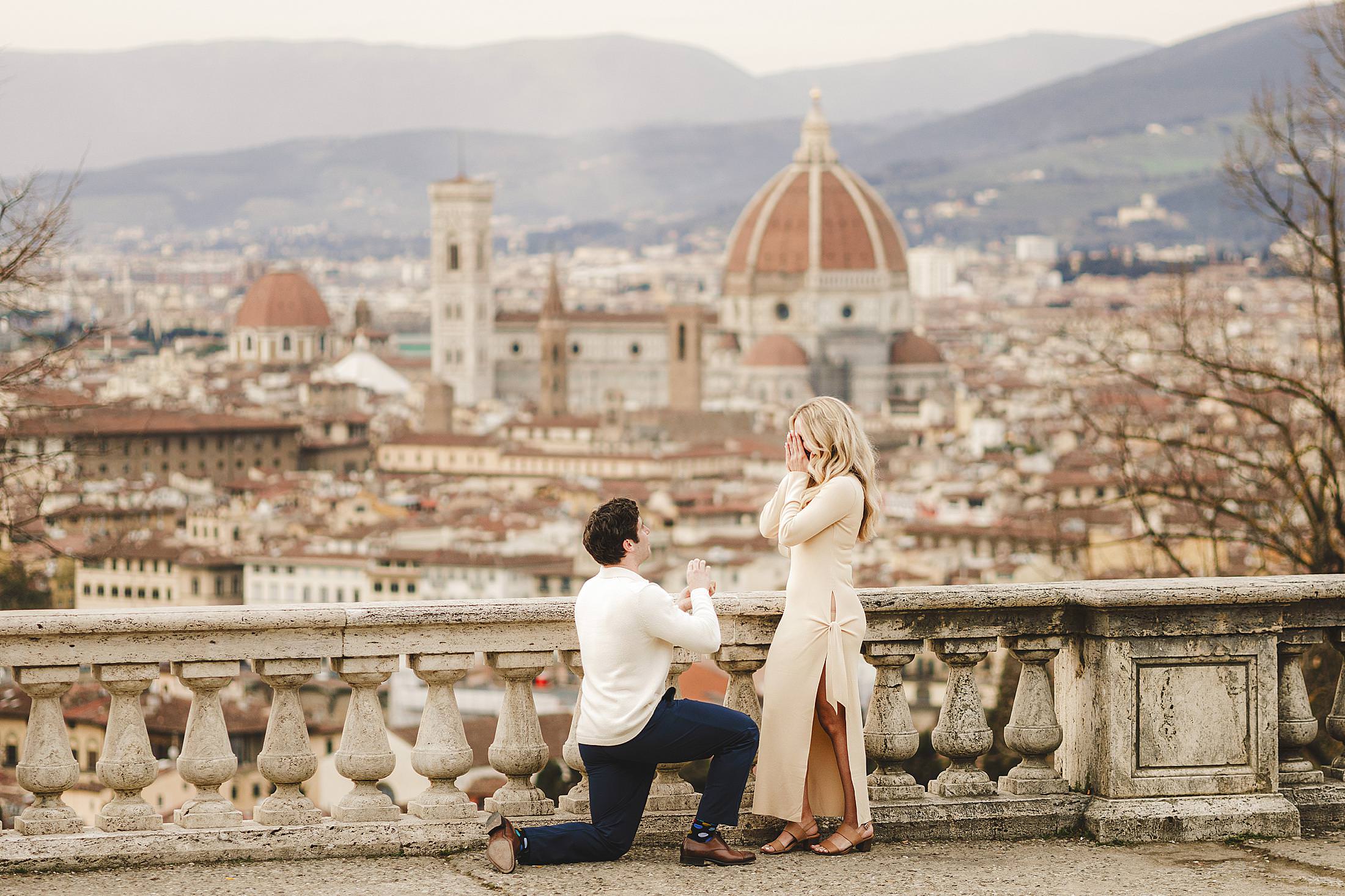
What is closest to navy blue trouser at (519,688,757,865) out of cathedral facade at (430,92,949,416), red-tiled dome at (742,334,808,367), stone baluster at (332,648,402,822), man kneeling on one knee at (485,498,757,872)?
man kneeling on one knee at (485,498,757,872)

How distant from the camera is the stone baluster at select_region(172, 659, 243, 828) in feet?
11.7

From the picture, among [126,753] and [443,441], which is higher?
[443,441]

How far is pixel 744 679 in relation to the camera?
3.92 m

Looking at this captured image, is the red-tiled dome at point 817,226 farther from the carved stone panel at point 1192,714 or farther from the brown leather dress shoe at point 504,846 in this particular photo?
the brown leather dress shoe at point 504,846

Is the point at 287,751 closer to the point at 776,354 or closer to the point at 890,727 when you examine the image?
the point at 890,727

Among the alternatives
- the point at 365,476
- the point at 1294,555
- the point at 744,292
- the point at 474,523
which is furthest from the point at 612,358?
the point at 1294,555

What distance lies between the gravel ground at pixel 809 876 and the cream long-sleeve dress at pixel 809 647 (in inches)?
6.2

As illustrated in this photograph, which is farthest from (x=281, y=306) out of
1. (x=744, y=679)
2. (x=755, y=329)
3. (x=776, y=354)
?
(x=744, y=679)

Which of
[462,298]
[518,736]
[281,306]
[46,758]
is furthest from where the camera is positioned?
[281,306]

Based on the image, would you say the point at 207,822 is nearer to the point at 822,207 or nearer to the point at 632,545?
the point at 632,545

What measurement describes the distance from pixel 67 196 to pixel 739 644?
5.19 m

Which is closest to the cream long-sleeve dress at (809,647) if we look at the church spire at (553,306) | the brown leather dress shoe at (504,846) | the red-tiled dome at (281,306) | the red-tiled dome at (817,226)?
the brown leather dress shoe at (504,846)

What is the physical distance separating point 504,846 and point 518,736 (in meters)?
0.26

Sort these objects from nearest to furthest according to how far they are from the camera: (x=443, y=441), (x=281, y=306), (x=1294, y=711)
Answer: (x=1294, y=711) → (x=443, y=441) → (x=281, y=306)
